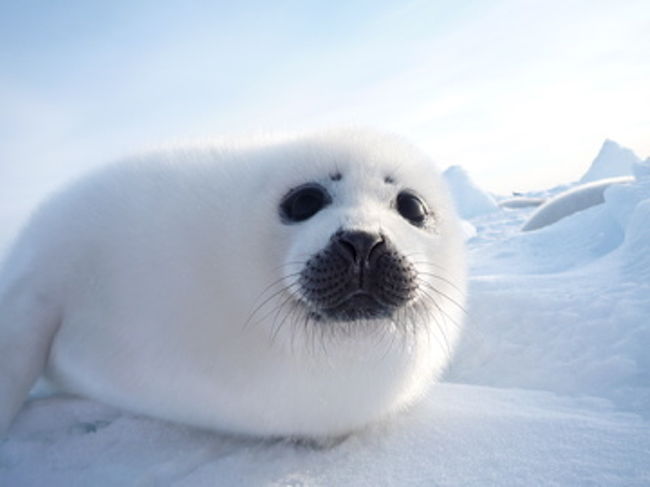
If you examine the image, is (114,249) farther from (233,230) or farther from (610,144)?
(610,144)

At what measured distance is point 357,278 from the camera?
1450mm

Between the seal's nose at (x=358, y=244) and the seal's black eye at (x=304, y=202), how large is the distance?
35cm

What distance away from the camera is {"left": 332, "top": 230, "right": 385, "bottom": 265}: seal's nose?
142 centimetres

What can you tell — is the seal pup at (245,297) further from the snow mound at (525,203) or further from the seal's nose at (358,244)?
the snow mound at (525,203)

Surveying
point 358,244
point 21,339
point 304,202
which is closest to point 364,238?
point 358,244

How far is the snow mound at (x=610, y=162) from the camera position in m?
19.3

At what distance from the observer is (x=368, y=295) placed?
4.87ft

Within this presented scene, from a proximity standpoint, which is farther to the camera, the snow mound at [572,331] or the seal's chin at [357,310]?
the snow mound at [572,331]

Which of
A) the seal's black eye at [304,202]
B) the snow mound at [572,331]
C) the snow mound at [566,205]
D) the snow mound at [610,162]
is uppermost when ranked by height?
the seal's black eye at [304,202]

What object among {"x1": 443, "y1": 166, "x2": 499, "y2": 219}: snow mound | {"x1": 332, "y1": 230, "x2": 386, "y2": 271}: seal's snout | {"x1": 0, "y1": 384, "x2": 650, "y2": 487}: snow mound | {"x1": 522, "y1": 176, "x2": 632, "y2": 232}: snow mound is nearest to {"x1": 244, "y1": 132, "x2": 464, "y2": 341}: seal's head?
{"x1": 332, "y1": 230, "x2": 386, "y2": 271}: seal's snout

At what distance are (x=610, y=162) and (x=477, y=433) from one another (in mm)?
21074

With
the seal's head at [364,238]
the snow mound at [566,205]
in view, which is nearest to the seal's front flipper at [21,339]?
Result: the seal's head at [364,238]

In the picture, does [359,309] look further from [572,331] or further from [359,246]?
[572,331]

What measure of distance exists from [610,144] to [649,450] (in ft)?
69.9
